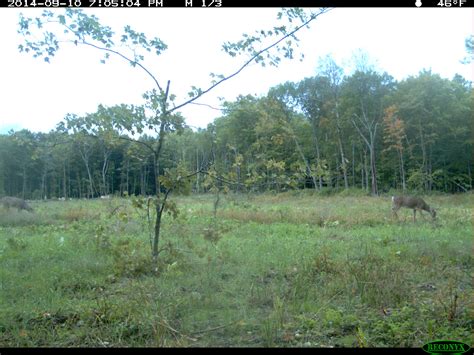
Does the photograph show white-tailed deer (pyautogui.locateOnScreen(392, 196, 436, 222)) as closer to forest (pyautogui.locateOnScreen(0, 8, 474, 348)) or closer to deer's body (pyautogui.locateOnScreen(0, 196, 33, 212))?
forest (pyautogui.locateOnScreen(0, 8, 474, 348))

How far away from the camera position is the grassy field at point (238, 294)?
12.5ft

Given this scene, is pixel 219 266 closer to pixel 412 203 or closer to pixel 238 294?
pixel 238 294

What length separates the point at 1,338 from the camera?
3.90 meters

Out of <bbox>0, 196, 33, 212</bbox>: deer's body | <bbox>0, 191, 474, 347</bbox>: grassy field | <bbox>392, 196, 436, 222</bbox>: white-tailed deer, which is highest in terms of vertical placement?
<bbox>0, 196, 33, 212</bbox>: deer's body

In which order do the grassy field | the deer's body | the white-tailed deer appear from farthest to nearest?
the deer's body
the white-tailed deer
the grassy field

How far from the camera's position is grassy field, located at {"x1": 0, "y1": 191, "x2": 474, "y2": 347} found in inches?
150

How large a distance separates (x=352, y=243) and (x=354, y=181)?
1542 inches

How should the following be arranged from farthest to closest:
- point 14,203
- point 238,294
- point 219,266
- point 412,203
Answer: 1. point 14,203
2. point 412,203
3. point 219,266
4. point 238,294

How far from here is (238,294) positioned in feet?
17.0

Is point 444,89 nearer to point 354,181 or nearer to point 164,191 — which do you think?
point 354,181

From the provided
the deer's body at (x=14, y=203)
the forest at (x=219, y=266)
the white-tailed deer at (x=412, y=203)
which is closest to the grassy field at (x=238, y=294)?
the forest at (x=219, y=266)

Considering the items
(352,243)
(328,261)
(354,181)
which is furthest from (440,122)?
(328,261)

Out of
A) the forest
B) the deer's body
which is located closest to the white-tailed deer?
the forest

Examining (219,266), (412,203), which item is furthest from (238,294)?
(412,203)
